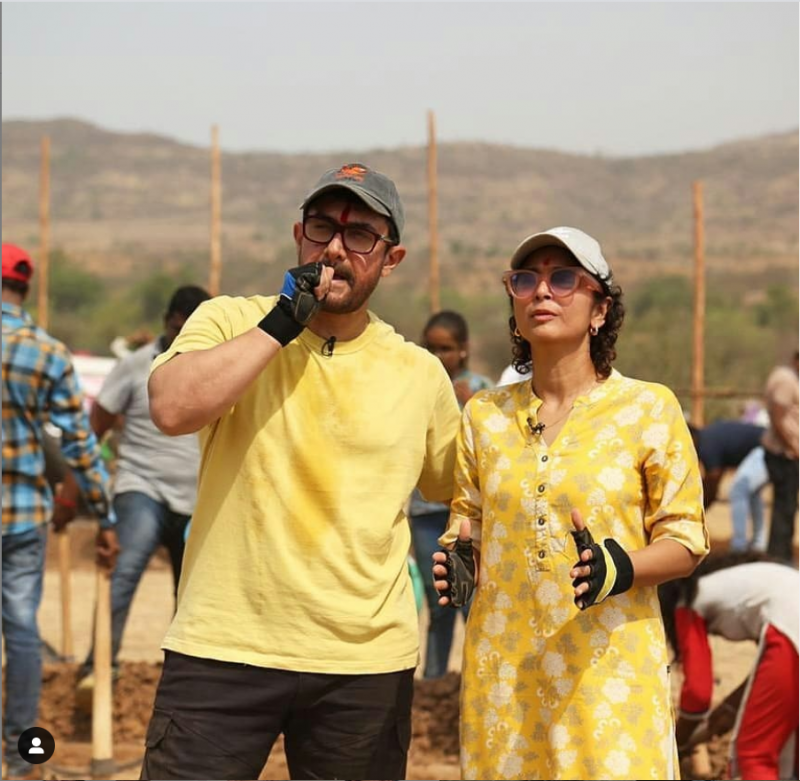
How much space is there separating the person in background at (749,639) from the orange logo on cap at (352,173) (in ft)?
8.07

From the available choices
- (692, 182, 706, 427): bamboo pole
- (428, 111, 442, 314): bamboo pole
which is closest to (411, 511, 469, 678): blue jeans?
(692, 182, 706, 427): bamboo pole

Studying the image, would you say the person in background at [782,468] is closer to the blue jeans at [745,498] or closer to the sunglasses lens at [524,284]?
the blue jeans at [745,498]

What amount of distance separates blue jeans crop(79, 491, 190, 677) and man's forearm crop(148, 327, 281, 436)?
3.76m

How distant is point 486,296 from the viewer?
218 ft

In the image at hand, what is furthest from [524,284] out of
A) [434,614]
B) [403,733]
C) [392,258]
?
[434,614]

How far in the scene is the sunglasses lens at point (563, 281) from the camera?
3.33 metres

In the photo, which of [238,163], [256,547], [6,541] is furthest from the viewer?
[238,163]

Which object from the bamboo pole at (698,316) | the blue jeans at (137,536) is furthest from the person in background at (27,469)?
the bamboo pole at (698,316)

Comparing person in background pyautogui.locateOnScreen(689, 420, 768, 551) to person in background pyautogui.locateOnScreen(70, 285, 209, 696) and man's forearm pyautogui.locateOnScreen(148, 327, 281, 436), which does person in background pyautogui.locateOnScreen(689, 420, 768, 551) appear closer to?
person in background pyautogui.locateOnScreen(70, 285, 209, 696)

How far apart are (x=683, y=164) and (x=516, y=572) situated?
325 ft

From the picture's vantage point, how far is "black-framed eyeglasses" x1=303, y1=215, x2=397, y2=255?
3.46 metres

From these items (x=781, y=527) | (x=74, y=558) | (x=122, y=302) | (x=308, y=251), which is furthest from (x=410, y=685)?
(x=122, y=302)

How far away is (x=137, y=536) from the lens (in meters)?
7.00

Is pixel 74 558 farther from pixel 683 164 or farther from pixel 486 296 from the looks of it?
pixel 683 164
